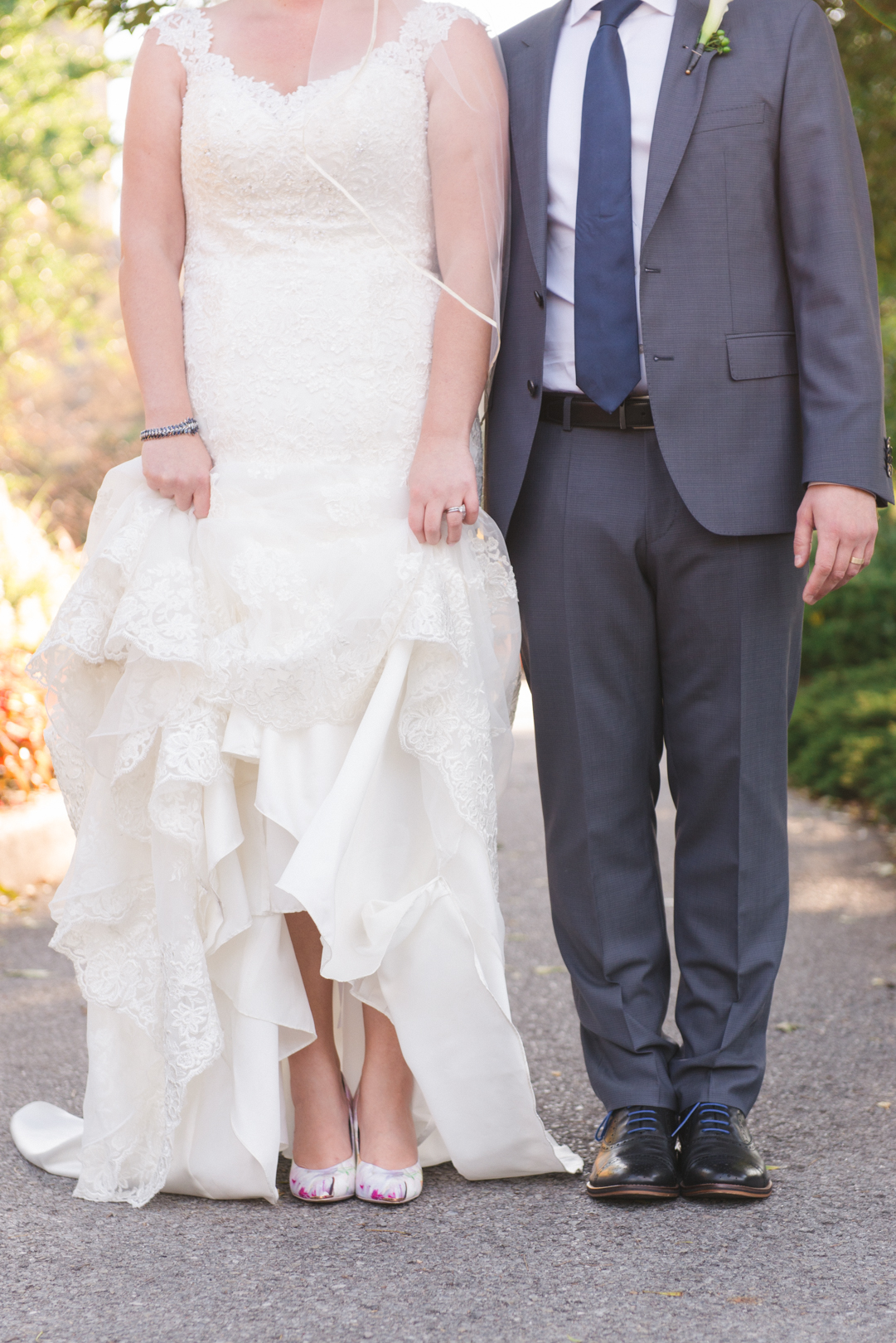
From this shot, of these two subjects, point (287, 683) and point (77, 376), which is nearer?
point (287, 683)

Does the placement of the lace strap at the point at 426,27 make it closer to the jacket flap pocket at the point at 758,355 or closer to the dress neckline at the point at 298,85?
the dress neckline at the point at 298,85

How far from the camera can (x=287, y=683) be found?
2.31 meters

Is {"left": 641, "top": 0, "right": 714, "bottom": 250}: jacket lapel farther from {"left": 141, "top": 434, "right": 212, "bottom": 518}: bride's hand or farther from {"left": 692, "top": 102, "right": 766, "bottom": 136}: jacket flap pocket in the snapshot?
{"left": 141, "top": 434, "right": 212, "bottom": 518}: bride's hand

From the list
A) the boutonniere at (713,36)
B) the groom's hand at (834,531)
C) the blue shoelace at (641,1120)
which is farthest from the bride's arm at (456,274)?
the blue shoelace at (641,1120)

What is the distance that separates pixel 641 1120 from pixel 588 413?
4.26ft

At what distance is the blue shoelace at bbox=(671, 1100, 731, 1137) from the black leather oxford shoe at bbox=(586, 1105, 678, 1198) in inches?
2.2

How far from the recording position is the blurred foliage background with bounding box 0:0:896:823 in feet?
17.7

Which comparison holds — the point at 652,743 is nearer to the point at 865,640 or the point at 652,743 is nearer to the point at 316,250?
the point at 316,250

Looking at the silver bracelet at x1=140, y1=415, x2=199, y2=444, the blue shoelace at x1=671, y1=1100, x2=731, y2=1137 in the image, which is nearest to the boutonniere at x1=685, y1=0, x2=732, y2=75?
the silver bracelet at x1=140, y1=415, x2=199, y2=444

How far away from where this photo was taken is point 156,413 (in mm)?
2430

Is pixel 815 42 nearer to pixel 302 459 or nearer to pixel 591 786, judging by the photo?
pixel 302 459

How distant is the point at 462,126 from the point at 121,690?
3.81 ft

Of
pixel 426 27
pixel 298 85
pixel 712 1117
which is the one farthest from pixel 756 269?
pixel 712 1117

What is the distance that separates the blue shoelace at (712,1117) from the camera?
2426 mm
